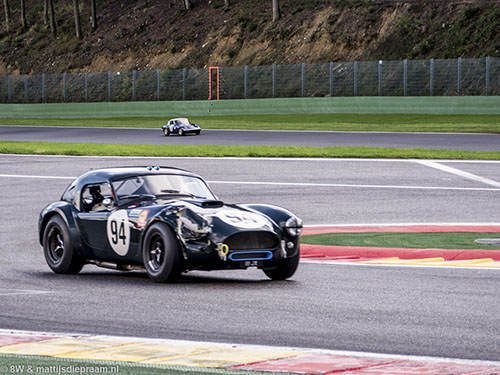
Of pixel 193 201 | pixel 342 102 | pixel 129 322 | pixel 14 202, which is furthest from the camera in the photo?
pixel 342 102

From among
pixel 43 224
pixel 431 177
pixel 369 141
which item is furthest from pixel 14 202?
pixel 369 141

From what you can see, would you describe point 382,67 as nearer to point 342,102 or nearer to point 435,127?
point 342,102

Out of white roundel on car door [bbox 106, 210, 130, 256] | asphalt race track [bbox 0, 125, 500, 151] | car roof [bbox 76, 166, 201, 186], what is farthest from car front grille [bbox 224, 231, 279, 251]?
asphalt race track [bbox 0, 125, 500, 151]

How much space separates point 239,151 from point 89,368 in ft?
86.6

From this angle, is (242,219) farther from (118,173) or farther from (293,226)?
(118,173)

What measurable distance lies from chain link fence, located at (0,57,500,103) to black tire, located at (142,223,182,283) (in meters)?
43.6

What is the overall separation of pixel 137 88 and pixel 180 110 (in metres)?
7.76

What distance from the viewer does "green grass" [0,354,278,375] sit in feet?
21.1

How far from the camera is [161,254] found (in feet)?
35.9

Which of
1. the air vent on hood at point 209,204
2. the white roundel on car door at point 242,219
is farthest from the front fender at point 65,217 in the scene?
the white roundel on car door at point 242,219

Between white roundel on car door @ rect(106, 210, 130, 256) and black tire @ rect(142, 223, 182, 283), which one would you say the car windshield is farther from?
black tire @ rect(142, 223, 182, 283)

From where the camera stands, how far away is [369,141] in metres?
37.5

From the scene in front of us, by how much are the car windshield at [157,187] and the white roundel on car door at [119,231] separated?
0.41 m

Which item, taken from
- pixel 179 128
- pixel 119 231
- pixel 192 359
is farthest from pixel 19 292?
pixel 179 128
